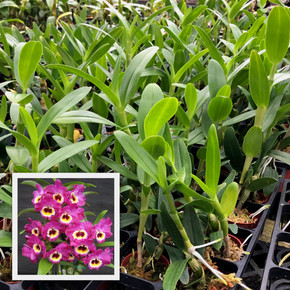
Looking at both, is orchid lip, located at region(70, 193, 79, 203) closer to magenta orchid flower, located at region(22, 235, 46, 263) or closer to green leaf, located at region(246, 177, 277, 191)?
magenta orchid flower, located at region(22, 235, 46, 263)

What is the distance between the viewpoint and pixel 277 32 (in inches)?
28.8

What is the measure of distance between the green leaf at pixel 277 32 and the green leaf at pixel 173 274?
44cm

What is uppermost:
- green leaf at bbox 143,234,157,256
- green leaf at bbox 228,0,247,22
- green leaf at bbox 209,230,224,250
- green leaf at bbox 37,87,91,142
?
green leaf at bbox 228,0,247,22

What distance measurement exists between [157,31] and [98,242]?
27.9 inches

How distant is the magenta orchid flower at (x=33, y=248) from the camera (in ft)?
1.94

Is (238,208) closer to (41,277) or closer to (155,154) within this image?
(155,154)

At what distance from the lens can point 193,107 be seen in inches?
30.4

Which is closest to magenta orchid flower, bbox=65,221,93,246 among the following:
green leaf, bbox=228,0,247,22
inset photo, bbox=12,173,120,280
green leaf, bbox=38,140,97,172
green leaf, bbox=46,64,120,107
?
inset photo, bbox=12,173,120,280

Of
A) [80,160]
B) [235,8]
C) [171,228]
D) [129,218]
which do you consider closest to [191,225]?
[171,228]

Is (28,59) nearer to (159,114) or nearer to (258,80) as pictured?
(159,114)

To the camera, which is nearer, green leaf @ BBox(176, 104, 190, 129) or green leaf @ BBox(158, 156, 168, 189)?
green leaf @ BBox(158, 156, 168, 189)

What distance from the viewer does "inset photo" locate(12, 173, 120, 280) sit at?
581mm

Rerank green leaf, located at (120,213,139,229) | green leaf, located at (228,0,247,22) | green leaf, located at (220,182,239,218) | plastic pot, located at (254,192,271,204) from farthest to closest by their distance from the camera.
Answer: green leaf, located at (228,0,247,22) < plastic pot, located at (254,192,271,204) < green leaf, located at (120,213,139,229) < green leaf, located at (220,182,239,218)

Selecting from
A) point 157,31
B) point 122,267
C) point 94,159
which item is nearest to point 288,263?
point 122,267
